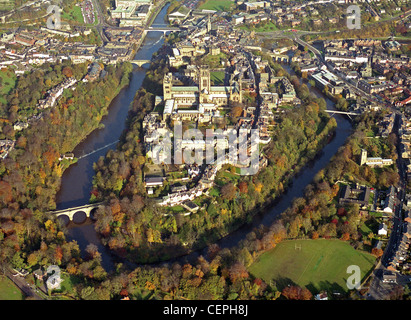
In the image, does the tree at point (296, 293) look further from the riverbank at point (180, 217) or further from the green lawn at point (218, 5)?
the green lawn at point (218, 5)

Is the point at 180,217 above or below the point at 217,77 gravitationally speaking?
below

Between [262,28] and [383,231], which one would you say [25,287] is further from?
[262,28]

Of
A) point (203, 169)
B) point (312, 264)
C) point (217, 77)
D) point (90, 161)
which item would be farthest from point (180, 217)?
point (217, 77)

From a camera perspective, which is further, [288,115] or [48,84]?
[48,84]

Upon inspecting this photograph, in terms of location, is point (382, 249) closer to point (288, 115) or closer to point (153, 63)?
point (288, 115)

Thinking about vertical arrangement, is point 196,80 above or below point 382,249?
above

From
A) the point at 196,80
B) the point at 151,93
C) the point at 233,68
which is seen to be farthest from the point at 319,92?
the point at 151,93

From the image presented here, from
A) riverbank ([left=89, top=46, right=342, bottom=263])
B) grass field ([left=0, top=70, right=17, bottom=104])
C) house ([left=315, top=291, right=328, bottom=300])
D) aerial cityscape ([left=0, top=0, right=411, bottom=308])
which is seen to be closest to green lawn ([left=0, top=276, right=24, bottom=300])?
aerial cityscape ([left=0, top=0, right=411, bottom=308])
